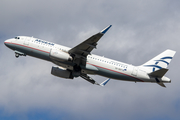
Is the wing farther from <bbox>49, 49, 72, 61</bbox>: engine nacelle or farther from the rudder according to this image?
the rudder

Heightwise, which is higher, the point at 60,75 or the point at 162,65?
the point at 162,65

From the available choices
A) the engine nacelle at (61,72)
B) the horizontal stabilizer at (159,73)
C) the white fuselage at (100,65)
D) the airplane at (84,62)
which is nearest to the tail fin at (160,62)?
the airplane at (84,62)

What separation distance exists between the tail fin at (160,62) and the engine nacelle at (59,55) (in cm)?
1359

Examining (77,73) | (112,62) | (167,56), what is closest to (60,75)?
(77,73)

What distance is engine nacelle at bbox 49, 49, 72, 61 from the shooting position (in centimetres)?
4212

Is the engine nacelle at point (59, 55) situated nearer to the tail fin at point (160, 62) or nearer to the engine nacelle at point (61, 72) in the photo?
the engine nacelle at point (61, 72)

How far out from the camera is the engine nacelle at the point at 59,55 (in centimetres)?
4212

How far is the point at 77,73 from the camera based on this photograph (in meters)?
45.9

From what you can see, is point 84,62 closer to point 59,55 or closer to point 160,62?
point 59,55

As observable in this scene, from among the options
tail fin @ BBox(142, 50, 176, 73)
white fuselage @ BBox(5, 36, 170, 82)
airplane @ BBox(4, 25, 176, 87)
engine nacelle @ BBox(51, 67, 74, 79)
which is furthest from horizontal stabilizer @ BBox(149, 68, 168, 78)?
engine nacelle @ BBox(51, 67, 74, 79)

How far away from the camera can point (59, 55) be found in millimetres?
42344

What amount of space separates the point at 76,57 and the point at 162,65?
50.4ft

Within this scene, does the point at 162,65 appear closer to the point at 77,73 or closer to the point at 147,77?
the point at 147,77

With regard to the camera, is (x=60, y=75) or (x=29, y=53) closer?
(x=29, y=53)
